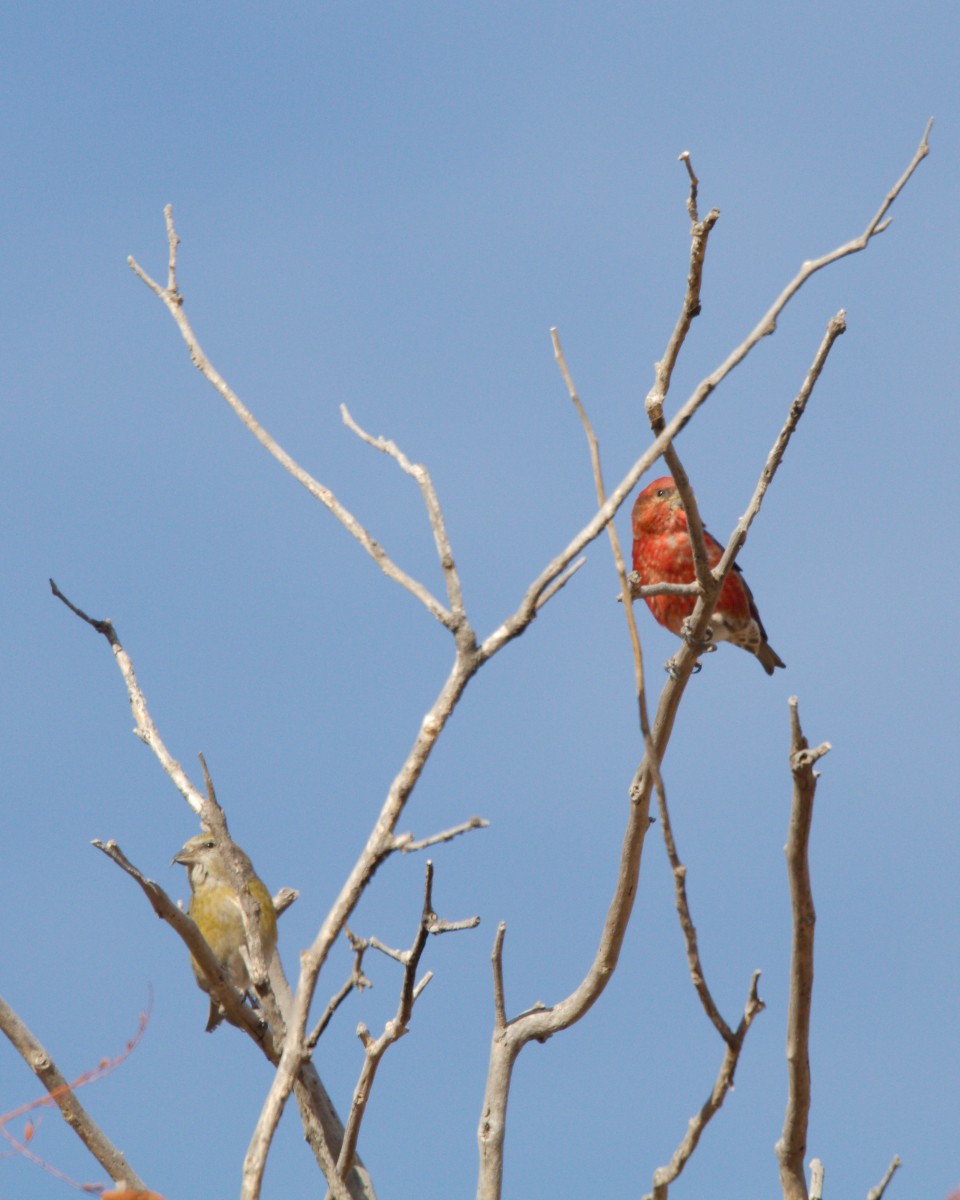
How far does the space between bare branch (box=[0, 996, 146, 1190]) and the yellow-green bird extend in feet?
11.2

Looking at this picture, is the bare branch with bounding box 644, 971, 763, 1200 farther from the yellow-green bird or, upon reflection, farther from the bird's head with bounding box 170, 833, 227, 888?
the bird's head with bounding box 170, 833, 227, 888

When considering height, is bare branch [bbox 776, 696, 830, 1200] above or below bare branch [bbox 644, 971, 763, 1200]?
above

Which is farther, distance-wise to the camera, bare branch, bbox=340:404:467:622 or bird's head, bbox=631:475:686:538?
bird's head, bbox=631:475:686:538

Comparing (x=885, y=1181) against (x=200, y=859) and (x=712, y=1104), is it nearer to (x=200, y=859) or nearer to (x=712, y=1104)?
(x=712, y=1104)

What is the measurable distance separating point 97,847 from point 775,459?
166cm

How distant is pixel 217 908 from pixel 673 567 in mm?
2756

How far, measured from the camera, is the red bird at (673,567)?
24.2 ft

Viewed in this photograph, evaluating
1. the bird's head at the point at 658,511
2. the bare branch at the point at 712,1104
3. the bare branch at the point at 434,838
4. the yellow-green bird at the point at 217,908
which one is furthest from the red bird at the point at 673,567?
the bare branch at the point at 434,838

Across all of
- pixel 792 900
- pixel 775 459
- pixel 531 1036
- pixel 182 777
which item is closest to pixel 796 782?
pixel 792 900

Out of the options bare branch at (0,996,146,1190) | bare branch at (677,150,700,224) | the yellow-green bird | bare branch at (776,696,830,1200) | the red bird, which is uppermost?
the red bird

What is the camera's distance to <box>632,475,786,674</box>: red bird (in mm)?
7383

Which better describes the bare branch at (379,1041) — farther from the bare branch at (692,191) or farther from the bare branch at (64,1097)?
the bare branch at (692,191)

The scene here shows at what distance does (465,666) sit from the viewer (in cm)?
224

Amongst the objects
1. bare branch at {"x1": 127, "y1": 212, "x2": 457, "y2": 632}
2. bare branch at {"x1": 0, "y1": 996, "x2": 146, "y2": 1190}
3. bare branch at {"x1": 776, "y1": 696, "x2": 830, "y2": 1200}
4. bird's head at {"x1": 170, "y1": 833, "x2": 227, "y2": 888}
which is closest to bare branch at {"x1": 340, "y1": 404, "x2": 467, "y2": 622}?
bare branch at {"x1": 127, "y1": 212, "x2": 457, "y2": 632}
